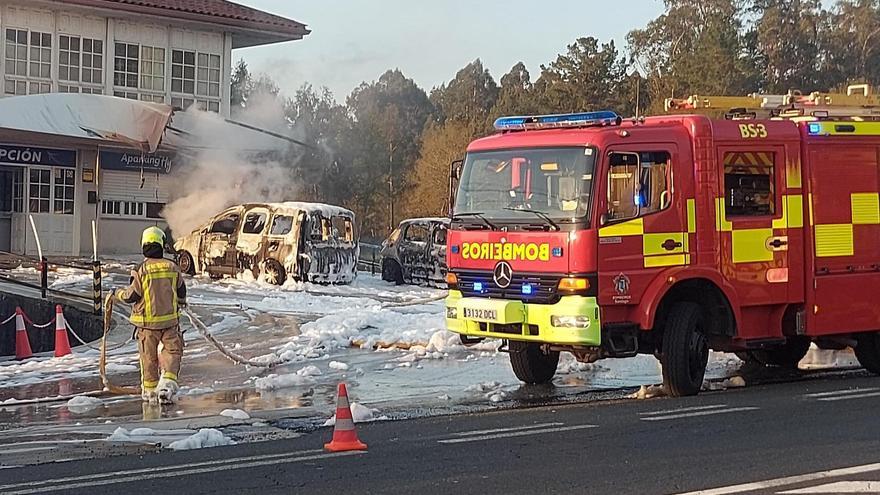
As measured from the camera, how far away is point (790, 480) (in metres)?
7.32

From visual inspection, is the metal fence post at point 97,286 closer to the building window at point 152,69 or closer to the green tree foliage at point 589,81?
the building window at point 152,69

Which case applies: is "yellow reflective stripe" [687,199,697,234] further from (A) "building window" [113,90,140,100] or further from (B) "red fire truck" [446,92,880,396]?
(A) "building window" [113,90,140,100]

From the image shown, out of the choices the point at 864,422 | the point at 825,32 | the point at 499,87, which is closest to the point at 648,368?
the point at 864,422

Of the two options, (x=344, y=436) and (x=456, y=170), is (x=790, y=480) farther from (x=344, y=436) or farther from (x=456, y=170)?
(x=456, y=170)

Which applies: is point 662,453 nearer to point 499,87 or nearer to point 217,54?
point 217,54

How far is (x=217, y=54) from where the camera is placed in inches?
1315

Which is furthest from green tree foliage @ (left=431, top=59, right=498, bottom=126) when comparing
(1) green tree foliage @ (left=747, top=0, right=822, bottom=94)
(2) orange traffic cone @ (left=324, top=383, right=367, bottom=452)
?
(2) orange traffic cone @ (left=324, top=383, right=367, bottom=452)

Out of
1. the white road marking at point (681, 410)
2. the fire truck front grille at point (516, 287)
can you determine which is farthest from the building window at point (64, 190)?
the white road marking at point (681, 410)

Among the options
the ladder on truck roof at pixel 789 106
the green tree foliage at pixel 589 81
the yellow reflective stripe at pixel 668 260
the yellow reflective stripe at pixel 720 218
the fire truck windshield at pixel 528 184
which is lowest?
the yellow reflective stripe at pixel 668 260

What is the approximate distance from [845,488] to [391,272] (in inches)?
819

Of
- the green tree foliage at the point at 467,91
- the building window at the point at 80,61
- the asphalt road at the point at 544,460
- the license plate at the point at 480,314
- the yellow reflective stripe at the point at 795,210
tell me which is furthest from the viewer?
the green tree foliage at the point at 467,91

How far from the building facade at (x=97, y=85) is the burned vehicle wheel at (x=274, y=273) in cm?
811

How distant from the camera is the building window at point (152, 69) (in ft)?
105

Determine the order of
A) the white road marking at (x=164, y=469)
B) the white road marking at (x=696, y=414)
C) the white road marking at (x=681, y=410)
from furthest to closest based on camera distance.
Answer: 1. the white road marking at (x=681, y=410)
2. the white road marking at (x=696, y=414)
3. the white road marking at (x=164, y=469)
